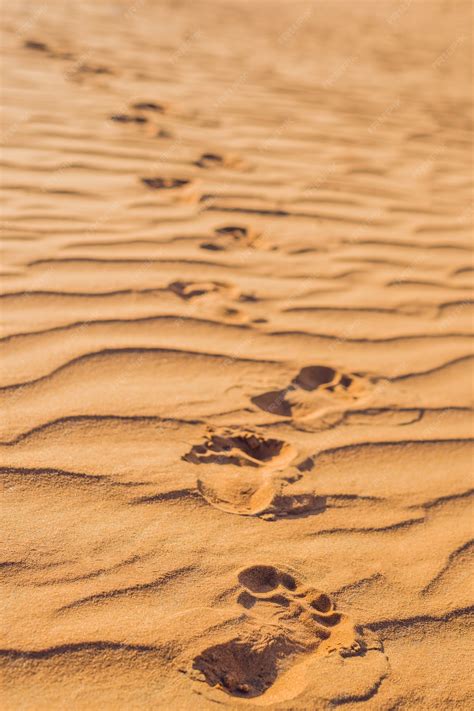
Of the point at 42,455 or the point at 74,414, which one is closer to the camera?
the point at 42,455

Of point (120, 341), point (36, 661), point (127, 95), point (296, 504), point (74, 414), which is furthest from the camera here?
point (127, 95)

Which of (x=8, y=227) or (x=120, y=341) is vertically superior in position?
(x=8, y=227)

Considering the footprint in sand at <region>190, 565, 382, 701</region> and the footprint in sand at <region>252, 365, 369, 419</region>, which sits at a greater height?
the footprint in sand at <region>252, 365, 369, 419</region>

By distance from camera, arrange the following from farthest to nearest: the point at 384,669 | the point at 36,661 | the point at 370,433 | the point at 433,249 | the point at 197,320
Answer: the point at 433,249 < the point at 197,320 < the point at 370,433 < the point at 384,669 < the point at 36,661

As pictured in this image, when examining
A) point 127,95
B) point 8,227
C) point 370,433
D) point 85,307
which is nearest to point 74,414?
point 85,307

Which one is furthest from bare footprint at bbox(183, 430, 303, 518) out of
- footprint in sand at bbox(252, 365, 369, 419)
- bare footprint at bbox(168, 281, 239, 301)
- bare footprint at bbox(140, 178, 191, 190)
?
A: bare footprint at bbox(140, 178, 191, 190)

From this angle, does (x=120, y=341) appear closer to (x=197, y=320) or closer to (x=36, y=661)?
(x=197, y=320)

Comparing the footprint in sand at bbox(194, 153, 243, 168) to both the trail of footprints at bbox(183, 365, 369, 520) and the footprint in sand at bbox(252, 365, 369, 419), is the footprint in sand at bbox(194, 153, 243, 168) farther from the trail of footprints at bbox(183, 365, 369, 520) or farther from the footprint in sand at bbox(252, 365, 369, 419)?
the trail of footprints at bbox(183, 365, 369, 520)
